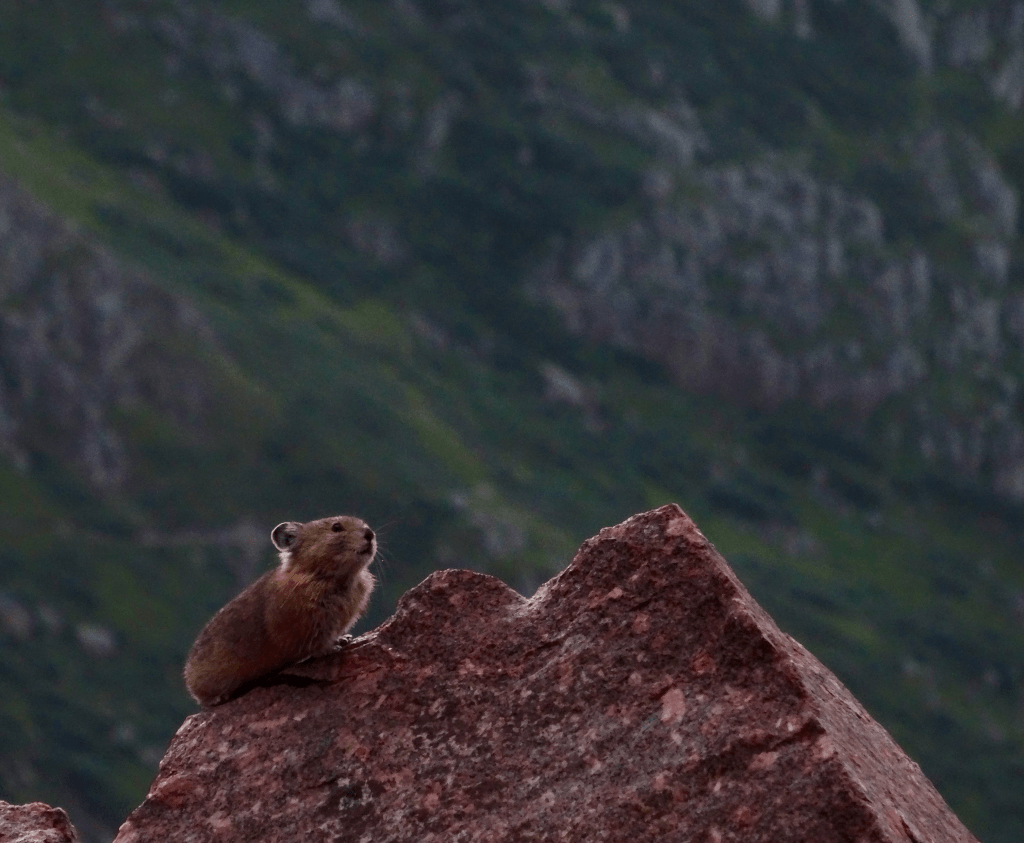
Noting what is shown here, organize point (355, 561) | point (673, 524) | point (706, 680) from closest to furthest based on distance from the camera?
point (706, 680) → point (673, 524) → point (355, 561)

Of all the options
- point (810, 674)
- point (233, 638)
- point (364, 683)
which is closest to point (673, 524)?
point (810, 674)

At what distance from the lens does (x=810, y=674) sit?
1886 cm

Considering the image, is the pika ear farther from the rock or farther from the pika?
the rock

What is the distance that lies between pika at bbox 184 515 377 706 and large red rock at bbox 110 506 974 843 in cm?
35

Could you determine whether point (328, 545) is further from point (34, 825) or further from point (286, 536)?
point (34, 825)

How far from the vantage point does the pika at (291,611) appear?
20.2 meters

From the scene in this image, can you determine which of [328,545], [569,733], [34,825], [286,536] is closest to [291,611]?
[328,545]

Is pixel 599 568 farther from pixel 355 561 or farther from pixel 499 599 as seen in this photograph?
pixel 355 561

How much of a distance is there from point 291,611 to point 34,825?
11.7 ft

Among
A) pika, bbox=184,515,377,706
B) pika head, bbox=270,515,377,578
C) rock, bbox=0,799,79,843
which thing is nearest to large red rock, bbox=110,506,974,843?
pika, bbox=184,515,377,706

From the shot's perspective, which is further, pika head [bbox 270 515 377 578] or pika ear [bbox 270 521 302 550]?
pika ear [bbox 270 521 302 550]

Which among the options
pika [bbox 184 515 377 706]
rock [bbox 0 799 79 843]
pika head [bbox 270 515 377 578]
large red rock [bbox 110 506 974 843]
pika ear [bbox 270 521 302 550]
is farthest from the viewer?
pika ear [bbox 270 521 302 550]

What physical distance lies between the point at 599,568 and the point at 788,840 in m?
3.89

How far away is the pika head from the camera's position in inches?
815
